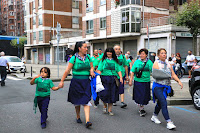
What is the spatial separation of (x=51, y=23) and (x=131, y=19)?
21022 millimetres

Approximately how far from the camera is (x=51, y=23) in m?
42.1

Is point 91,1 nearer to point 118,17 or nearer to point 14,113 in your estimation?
point 118,17

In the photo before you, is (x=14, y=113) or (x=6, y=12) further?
(x=6, y=12)

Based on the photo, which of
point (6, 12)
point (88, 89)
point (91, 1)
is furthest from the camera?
point (6, 12)

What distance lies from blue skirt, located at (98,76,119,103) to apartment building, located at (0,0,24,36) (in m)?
77.5

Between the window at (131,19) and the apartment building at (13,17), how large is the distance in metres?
59.5

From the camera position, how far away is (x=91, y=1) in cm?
3203

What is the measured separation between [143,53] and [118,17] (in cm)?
2217

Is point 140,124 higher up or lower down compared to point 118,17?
lower down

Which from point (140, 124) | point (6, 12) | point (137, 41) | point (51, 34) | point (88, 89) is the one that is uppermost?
point (6, 12)

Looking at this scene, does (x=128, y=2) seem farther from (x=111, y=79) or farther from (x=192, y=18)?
(x=111, y=79)

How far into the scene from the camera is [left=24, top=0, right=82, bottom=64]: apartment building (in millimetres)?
41469

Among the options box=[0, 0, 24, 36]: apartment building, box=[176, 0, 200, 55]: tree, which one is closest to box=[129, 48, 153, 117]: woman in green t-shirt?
box=[176, 0, 200, 55]: tree

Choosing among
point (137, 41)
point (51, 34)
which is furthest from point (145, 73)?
point (51, 34)
